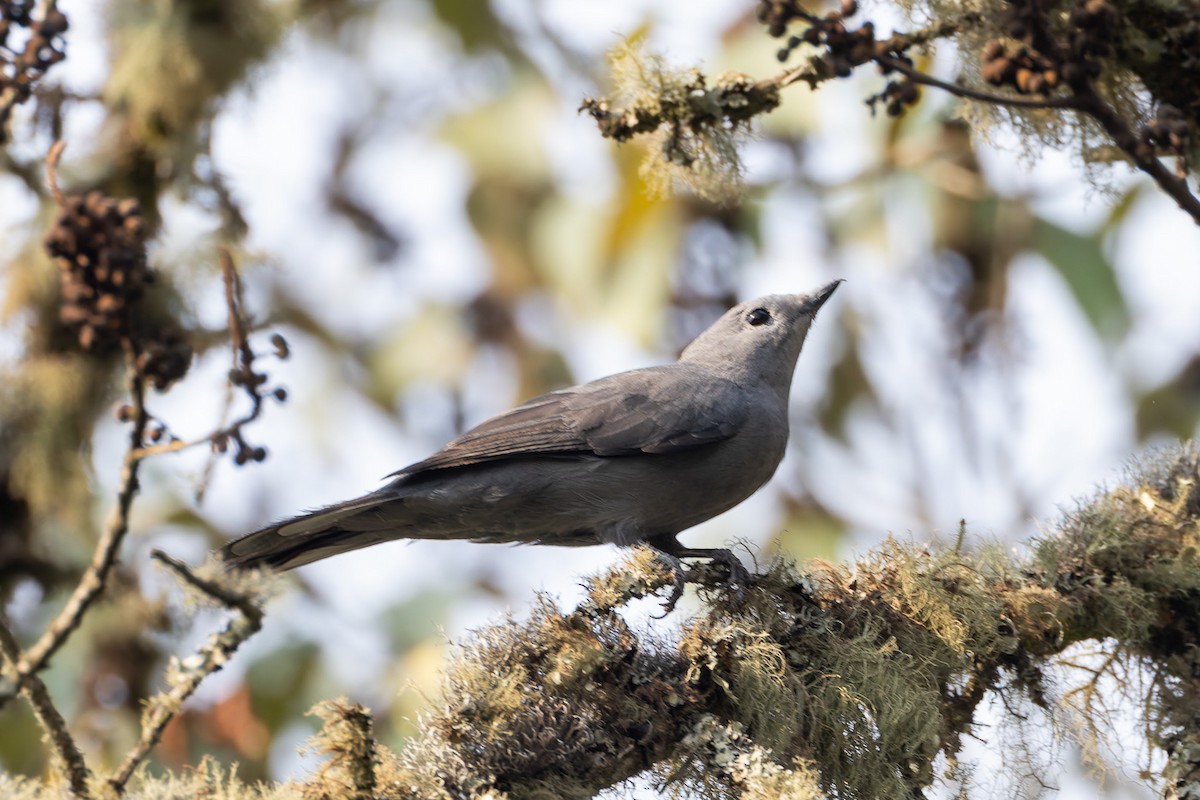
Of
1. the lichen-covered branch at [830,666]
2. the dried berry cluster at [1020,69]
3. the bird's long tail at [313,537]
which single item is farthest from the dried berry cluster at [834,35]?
the bird's long tail at [313,537]

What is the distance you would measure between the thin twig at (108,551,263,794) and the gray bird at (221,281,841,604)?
5.91ft

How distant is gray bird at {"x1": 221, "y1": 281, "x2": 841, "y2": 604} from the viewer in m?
5.07

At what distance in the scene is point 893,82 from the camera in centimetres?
357

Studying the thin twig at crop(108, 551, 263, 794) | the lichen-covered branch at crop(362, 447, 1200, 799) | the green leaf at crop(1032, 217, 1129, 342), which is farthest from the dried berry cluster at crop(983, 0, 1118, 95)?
the green leaf at crop(1032, 217, 1129, 342)

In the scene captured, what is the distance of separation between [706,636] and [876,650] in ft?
1.68

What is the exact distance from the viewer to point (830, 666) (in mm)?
3650

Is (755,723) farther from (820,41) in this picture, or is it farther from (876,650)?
(820,41)

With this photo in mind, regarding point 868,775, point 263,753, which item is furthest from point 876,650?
point 263,753

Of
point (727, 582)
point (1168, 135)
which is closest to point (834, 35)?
point (1168, 135)

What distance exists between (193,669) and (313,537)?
6.25ft

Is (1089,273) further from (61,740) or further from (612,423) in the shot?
(61,740)

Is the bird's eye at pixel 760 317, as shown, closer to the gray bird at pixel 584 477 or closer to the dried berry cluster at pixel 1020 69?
the gray bird at pixel 584 477

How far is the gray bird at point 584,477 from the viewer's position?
5066 mm

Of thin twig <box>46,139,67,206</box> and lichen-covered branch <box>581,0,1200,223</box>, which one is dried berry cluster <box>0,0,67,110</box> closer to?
thin twig <box>46,139,67,206</box>
